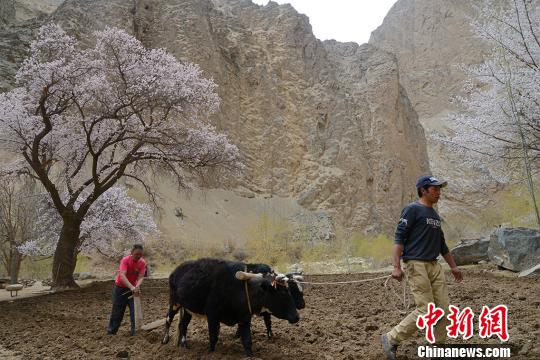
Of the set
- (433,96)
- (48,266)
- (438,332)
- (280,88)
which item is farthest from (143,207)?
(433,96)

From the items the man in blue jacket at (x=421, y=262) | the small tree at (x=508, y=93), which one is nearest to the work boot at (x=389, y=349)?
the man in blue jacket at (x=421, y=262)

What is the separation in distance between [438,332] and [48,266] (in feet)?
103

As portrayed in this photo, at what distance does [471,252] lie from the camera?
55.2 ft

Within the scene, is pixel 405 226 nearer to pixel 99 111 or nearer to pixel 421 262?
pixel 421 262

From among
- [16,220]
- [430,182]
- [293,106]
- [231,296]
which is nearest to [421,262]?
[430,182]

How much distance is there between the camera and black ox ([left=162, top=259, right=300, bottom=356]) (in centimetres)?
568

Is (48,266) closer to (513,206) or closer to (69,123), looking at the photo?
(69,123)

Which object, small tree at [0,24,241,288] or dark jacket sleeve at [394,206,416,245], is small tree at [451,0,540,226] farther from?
small tree at [0,24,241,288]

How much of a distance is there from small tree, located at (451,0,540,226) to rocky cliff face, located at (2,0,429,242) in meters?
32.0

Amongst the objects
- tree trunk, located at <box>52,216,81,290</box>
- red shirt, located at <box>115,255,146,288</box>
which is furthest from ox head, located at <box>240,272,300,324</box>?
tree trunk, located at <box>52,216,81,290</box>

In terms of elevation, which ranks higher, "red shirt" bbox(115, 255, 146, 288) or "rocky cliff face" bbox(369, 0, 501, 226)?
"rocky cliff face" bbox(369, 0, 501, 226)

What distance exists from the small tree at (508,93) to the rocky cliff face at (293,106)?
32.0 meters

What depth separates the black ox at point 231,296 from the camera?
568 cm

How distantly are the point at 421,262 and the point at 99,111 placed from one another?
14092 millimetres
